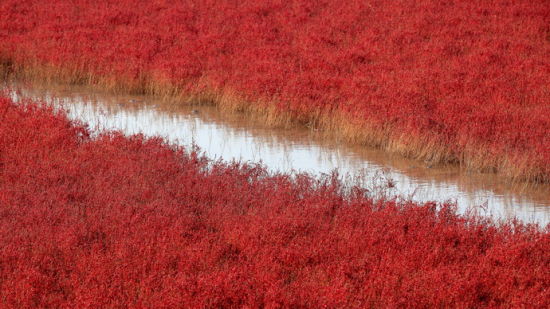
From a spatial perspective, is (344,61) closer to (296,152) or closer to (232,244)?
(296,152)

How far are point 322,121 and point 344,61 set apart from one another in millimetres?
2726

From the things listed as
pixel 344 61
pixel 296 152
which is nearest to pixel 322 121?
pixel 296 152

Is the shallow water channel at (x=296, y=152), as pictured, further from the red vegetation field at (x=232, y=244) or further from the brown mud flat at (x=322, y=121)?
the red vegetation field at (x=232, y=244)

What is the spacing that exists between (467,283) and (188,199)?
278 centimetres

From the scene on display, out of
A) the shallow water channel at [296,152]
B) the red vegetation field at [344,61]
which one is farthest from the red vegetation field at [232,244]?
the red vegetation field at [344,61]

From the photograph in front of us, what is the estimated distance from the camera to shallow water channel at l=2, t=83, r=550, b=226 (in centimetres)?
794

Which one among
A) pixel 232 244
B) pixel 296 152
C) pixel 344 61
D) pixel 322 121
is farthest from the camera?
pixel 344 61

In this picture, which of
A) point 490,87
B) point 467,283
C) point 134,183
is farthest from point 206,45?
point 467,283

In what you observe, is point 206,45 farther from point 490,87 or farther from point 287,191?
point 287,191

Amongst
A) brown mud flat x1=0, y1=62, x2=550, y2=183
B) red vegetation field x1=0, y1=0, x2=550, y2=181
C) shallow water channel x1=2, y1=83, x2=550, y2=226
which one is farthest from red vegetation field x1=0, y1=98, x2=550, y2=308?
red vegetation field x1=0, y1=0, x2=550, y2=181

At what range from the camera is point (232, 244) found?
5926 millimetres

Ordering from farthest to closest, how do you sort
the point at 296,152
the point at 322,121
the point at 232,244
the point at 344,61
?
the point at 344,61, the point at 322,121, the point at 296,152, the point at 232,244

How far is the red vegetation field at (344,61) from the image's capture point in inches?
379

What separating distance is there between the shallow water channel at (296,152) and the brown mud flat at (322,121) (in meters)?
0.14
